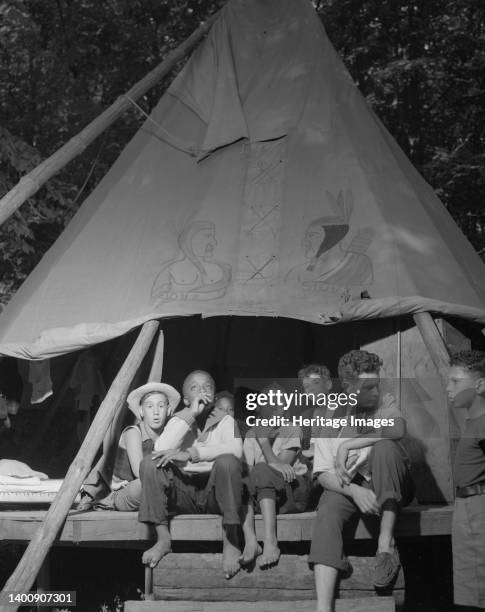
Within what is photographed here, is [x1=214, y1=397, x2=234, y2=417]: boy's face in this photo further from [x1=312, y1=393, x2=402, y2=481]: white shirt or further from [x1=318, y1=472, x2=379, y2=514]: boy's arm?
[x1=318, y1=472, x2=379, y2=514]: boy's arm

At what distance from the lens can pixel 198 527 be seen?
6.21 meters

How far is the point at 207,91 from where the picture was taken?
9297mm

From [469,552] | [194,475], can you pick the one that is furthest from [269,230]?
[469,552]

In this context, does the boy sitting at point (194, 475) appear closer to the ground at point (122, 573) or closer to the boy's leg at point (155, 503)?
the boy's leg at point (155, 503)

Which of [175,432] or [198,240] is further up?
[198,240]

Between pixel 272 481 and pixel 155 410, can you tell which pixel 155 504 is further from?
pixel 155 410

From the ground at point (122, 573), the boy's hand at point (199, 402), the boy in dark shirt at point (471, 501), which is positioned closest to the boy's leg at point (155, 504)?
the boy's hand at point (199, 402)

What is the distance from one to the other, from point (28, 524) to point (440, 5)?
10559mm

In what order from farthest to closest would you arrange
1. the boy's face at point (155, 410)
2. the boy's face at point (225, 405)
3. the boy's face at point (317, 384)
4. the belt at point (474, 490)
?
the boy's face at point (225, 405)
the boy's face at point (317, 384)
the boy's face at point (155, 410)
the belt at point (474, 490)

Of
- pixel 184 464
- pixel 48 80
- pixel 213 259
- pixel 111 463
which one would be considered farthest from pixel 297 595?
pixel 48 80

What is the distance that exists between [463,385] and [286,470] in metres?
1.36

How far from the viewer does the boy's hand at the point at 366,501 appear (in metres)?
5.88

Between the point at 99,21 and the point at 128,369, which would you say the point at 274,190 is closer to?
the point at 128,369

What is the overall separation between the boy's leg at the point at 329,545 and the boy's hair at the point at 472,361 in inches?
42.3
